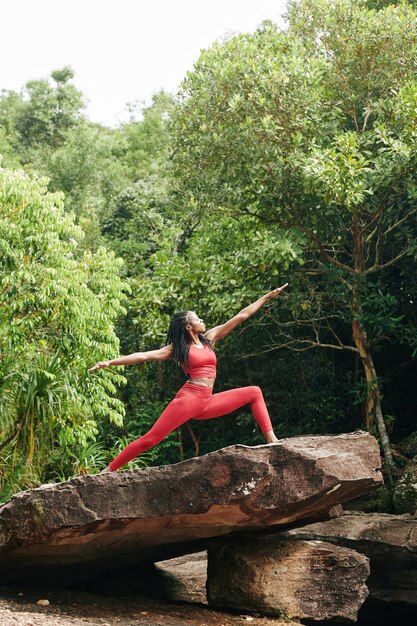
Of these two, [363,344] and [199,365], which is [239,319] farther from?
[363,344]

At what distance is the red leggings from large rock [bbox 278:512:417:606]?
4173mm

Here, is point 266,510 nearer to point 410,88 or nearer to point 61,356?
point 61,356

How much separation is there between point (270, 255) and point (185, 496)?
5.71 metres

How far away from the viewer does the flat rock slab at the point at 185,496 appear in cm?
880

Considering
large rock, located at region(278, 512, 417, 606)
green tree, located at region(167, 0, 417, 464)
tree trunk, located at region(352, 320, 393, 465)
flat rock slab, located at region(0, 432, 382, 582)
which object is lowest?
large rock, located at region(278, 512, 417, 606)

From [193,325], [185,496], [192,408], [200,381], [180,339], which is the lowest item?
[185,496]

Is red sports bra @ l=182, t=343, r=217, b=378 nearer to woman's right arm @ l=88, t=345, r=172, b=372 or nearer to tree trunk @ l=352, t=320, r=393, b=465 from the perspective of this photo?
woman's right arm @ l=88, t=345, r=172, b=372

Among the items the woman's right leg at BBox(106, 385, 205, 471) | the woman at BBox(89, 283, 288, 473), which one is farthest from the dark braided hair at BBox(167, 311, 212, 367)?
the woman's right leg at BBox(106, 385, 205, 471)

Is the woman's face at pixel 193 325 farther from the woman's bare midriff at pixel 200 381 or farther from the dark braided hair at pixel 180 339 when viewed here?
the woman's bare midriff at pixel 200 381

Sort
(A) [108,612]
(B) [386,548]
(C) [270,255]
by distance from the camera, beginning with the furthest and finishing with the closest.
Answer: (C) [270,255] → (B) [386,548] → (A) [108,612]

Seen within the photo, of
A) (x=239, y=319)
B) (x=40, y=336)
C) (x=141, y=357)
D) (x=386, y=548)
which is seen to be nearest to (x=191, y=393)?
(x=141, y=357)

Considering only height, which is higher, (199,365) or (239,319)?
(239,319)

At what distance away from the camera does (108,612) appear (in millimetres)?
9258

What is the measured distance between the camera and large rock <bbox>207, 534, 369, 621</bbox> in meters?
9.75
